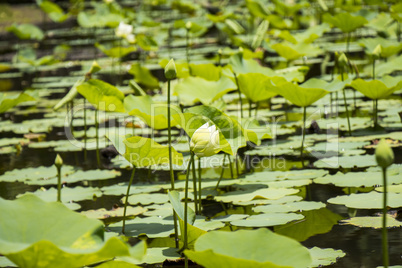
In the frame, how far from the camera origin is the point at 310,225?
67.8 inches

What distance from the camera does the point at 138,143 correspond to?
160cm

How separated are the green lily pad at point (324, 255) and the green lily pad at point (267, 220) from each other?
21 centimetres

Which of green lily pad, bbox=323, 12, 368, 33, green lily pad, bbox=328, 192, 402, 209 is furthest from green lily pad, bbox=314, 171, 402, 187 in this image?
green lily pad, bbox=323, 12, 368, 33

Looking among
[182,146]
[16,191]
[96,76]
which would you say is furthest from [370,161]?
[96,76]

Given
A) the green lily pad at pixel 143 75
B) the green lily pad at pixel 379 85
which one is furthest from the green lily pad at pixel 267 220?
the green lily pad at pixel 143 75

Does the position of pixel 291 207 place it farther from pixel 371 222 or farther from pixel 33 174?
pixel 33 174

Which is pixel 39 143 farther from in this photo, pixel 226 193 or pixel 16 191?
pixel 226 193

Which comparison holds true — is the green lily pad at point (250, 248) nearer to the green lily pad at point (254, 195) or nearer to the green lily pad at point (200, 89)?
the green lily pad at point (254, 195)

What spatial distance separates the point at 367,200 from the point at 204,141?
68 cm

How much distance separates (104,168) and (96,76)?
2473mm

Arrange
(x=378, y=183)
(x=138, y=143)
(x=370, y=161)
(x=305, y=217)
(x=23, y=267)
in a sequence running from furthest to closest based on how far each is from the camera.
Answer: (x=370, y=161) < (x=378, y=183) < (x=305, y=217) < (x=138, y=143) < (x=23, y=267)

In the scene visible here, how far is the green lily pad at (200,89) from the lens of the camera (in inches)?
95.7

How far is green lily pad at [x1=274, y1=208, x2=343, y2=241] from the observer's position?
5.45 feet

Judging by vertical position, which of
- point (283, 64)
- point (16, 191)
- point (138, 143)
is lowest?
point (16, 191)
